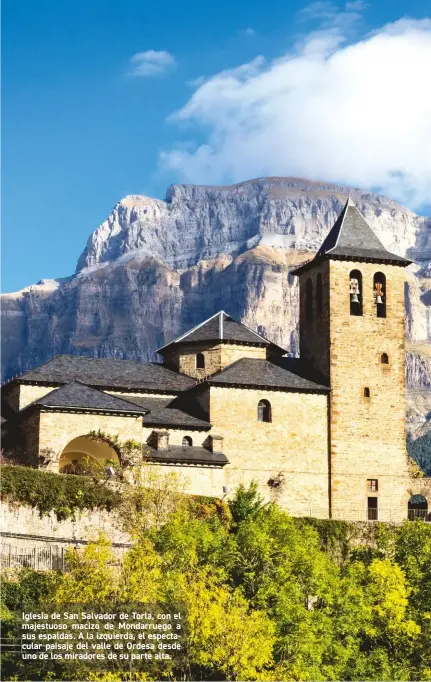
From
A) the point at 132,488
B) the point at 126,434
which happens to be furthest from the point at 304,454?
the point at 132,488

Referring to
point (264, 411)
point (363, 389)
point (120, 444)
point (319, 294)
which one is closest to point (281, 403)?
point (264, 411)

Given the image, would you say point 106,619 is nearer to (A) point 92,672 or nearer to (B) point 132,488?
(A) point 92,672

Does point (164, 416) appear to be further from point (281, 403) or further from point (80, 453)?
point (281, 403)

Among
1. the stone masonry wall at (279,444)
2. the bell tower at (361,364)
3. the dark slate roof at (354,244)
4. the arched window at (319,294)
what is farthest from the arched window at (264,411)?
the dark slate roof at (354,244)

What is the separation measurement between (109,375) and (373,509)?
1558 cm

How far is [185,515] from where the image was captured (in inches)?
1836

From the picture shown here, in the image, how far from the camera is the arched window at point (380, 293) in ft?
211

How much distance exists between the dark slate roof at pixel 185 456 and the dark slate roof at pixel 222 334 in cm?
805

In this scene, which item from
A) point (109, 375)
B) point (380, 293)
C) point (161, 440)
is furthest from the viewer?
point (380, 293)

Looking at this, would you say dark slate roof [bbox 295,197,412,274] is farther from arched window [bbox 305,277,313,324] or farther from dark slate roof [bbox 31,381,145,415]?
dark slate roof [bbox 31,381,145,415]

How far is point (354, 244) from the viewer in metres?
65.6

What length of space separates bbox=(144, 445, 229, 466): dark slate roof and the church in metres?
0.06

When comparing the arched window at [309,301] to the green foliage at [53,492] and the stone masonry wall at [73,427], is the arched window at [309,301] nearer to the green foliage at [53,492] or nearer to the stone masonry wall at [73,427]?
the stone masonry wall at [73,427]

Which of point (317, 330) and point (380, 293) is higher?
point (380, 293)
